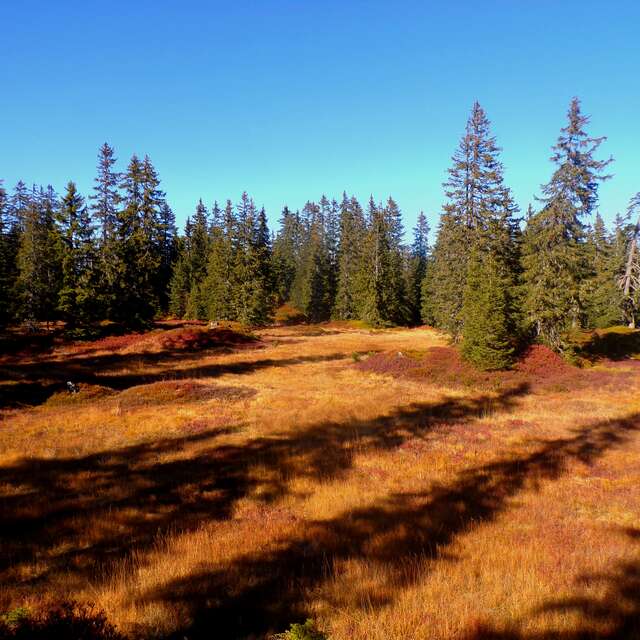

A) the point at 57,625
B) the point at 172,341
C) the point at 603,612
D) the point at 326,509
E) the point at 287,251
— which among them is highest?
the point at 287,251

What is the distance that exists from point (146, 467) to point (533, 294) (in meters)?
24.8

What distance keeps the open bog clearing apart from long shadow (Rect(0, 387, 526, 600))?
0.20 feet

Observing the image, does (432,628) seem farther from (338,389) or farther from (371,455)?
(338,389)

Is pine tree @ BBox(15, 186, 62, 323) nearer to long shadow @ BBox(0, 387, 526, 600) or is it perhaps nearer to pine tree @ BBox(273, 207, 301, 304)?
long shadow @ BBox(0, 387, 526, 600)

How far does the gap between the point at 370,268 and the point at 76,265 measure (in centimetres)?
3806

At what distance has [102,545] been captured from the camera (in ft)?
23.5

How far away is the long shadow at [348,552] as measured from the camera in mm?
5238

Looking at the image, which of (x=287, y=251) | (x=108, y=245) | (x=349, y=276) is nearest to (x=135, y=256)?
(x=108, y=245)

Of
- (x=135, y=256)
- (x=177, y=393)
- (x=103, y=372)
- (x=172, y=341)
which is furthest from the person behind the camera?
(x=135, y=256)

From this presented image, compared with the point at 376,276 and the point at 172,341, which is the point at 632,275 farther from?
the point at 172,341

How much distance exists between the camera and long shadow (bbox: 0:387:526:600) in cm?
710

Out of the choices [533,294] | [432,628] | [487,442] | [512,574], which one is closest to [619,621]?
[512,574]

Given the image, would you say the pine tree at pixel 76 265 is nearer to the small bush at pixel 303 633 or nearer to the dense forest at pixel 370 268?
the dense forest at pixel 370 268

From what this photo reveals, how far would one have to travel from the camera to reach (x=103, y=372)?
86.7 ft
